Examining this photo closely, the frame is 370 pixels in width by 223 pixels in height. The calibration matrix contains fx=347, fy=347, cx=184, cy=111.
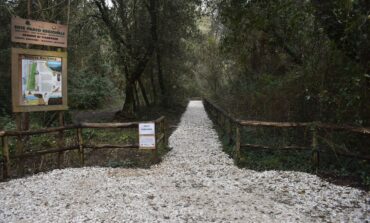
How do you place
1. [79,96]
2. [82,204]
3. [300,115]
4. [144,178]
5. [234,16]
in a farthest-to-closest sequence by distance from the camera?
[79,96] < [234,16] < [300,115] < [144,178] < [82,204]

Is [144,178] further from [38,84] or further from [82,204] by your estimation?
[38,84]

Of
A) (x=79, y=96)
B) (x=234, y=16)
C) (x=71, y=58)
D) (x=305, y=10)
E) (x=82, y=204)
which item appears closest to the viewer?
(x=82, y=204)

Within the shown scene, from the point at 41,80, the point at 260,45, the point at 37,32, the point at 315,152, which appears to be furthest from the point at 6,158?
the point at 260,45

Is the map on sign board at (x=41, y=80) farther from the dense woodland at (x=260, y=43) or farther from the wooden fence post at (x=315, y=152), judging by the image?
the wooden fence post at (x=315, y=152)

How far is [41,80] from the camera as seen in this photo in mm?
6844

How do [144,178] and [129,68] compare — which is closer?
[144,178]

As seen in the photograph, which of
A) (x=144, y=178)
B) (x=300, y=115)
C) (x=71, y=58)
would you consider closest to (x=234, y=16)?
(x=300, y=115)

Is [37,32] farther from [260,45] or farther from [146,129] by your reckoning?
[260,45]

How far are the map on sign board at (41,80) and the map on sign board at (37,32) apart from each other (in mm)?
317

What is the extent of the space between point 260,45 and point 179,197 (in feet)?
26.8

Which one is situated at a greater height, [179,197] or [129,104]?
[129,104]

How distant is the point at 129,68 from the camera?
49.3ft

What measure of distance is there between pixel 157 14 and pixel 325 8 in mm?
9467

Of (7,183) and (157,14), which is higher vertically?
(157,14)
